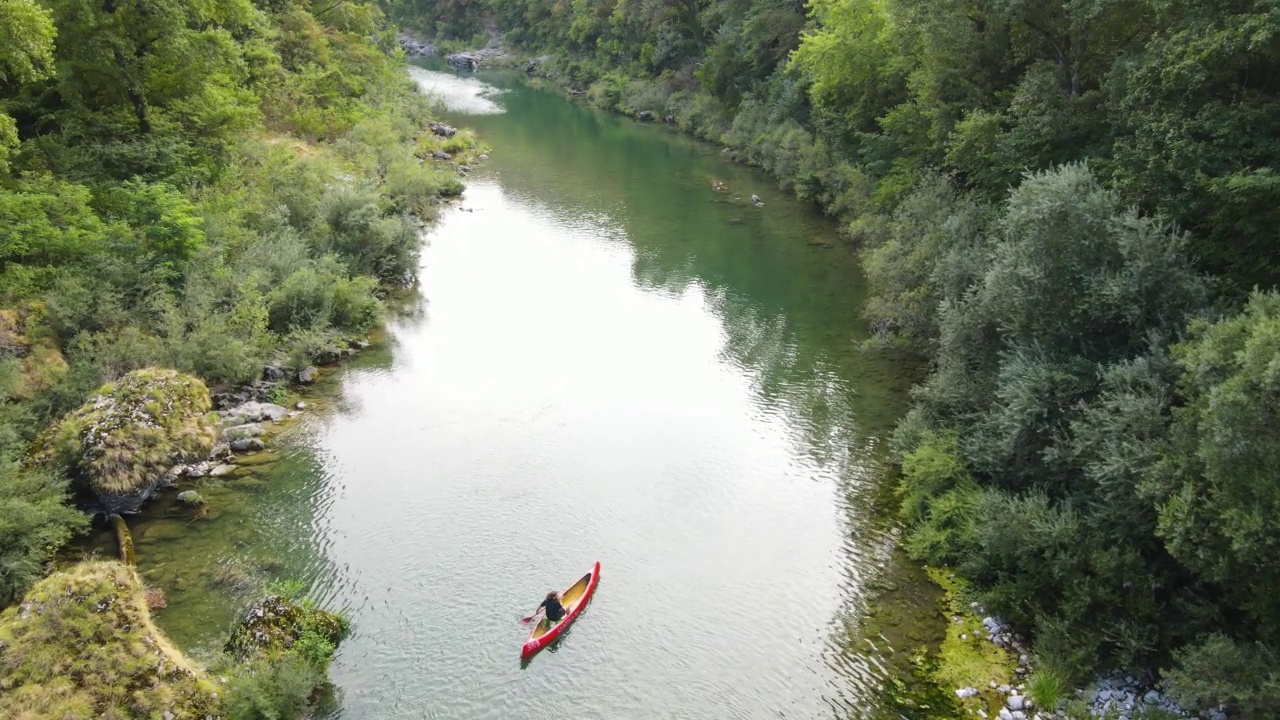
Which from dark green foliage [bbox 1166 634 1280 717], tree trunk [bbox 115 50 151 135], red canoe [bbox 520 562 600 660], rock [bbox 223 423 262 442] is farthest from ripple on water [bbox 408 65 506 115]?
dark green foliage [bbox 1166 634 1280 717]

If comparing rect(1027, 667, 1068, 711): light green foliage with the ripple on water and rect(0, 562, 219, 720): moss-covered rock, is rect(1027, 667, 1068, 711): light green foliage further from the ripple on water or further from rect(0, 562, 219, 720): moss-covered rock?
the ripple on water

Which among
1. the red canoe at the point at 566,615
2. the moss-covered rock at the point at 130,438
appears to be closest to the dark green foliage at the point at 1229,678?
the red canoe at the point at 566,615

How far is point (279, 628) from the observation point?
1243cm

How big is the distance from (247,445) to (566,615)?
9402mm

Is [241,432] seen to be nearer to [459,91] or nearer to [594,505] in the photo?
[594,505]

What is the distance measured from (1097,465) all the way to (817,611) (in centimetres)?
525

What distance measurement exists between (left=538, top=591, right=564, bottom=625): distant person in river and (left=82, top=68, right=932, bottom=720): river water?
531 mm

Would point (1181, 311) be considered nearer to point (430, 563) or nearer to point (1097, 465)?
point (1097, 465)

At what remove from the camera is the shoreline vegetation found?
11211 mm

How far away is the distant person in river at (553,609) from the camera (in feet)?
43.7

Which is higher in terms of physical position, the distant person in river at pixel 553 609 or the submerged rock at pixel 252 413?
the distant person in river at pixel 553 609

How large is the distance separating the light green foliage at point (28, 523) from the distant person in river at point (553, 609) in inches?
337

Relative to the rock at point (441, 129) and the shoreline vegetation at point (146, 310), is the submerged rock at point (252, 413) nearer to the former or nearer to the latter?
the shoreline vegetation at point (146, 310)

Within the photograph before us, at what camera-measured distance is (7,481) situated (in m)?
13.7
